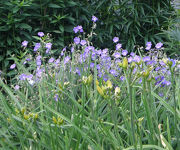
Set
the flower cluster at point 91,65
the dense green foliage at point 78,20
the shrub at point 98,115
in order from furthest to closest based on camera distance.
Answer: the dense green foliage at point 78,20 < the flower cluster at point 91,65 < the shrub at point 98,115

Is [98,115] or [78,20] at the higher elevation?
[78,20]

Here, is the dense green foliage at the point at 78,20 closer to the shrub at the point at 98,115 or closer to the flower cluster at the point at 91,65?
the flower cluster at the point at 91,65

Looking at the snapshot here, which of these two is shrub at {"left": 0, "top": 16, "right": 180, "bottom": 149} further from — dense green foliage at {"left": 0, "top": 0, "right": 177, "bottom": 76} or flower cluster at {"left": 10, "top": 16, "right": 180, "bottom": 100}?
dense green foliage at {"left": 0, "top": 0, "right": 177, "bottom": 76}

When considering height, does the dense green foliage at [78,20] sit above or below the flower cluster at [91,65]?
above

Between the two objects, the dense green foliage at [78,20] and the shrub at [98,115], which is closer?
the shrub at [98,115]

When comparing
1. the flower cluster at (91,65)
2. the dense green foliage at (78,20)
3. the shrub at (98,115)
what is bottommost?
the shrub at (98,115)

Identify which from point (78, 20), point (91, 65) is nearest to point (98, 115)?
point (91, 65)

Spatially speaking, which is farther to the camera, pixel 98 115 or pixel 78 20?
pixel 78 20

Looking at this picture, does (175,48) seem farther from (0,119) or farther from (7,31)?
(0,119)

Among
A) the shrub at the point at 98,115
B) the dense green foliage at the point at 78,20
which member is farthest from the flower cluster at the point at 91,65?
the dense green foliage at the point at 78,20

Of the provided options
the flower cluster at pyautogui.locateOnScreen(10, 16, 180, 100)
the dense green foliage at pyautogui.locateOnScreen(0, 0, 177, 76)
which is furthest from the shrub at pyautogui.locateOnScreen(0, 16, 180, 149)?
the dense green foliage at pyautogui.locateOnScreen(0, 0, 177, 76)

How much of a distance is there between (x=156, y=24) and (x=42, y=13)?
171 centimetres

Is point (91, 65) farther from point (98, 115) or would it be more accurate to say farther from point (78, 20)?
point (78, 20)

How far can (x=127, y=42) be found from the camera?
13.9ft
